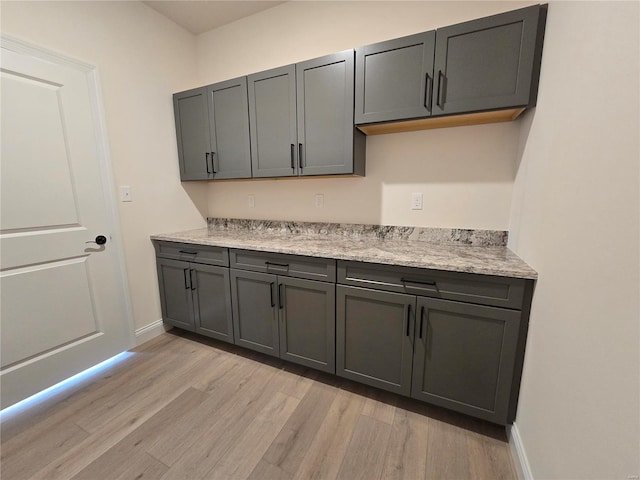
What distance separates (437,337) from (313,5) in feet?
8.19

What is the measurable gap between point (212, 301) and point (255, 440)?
1.08 metres

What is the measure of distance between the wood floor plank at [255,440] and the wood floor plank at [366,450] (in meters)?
0.40

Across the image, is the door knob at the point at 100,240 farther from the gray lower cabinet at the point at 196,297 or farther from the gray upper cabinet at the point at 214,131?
the gray upper cabinet at the point at 214,131

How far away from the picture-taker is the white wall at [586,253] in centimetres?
64

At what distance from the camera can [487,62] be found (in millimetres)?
1382

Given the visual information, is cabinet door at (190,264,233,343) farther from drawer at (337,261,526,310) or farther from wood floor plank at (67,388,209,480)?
drawer at (337,261,526,310)

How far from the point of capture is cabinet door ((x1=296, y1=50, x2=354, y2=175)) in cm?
172

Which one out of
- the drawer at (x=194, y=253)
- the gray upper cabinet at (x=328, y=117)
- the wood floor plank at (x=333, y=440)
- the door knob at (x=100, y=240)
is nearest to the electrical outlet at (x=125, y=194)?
the door knob at (x=100, y=240)

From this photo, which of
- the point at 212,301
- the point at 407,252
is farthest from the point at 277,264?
the point at 407,252

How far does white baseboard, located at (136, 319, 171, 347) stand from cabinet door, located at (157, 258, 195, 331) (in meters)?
0.08

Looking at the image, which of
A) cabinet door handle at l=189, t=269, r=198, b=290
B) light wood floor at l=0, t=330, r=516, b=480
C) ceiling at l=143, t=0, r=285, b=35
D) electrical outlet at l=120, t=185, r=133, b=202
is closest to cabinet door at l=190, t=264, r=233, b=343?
cabinet door handle at l=189, t=269, r=198, b=290

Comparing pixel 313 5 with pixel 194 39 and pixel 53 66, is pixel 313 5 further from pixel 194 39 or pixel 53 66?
pixel 53 66

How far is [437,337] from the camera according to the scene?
1439mm

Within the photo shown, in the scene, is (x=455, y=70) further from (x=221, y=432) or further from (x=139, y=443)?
(x=139, y=443)
